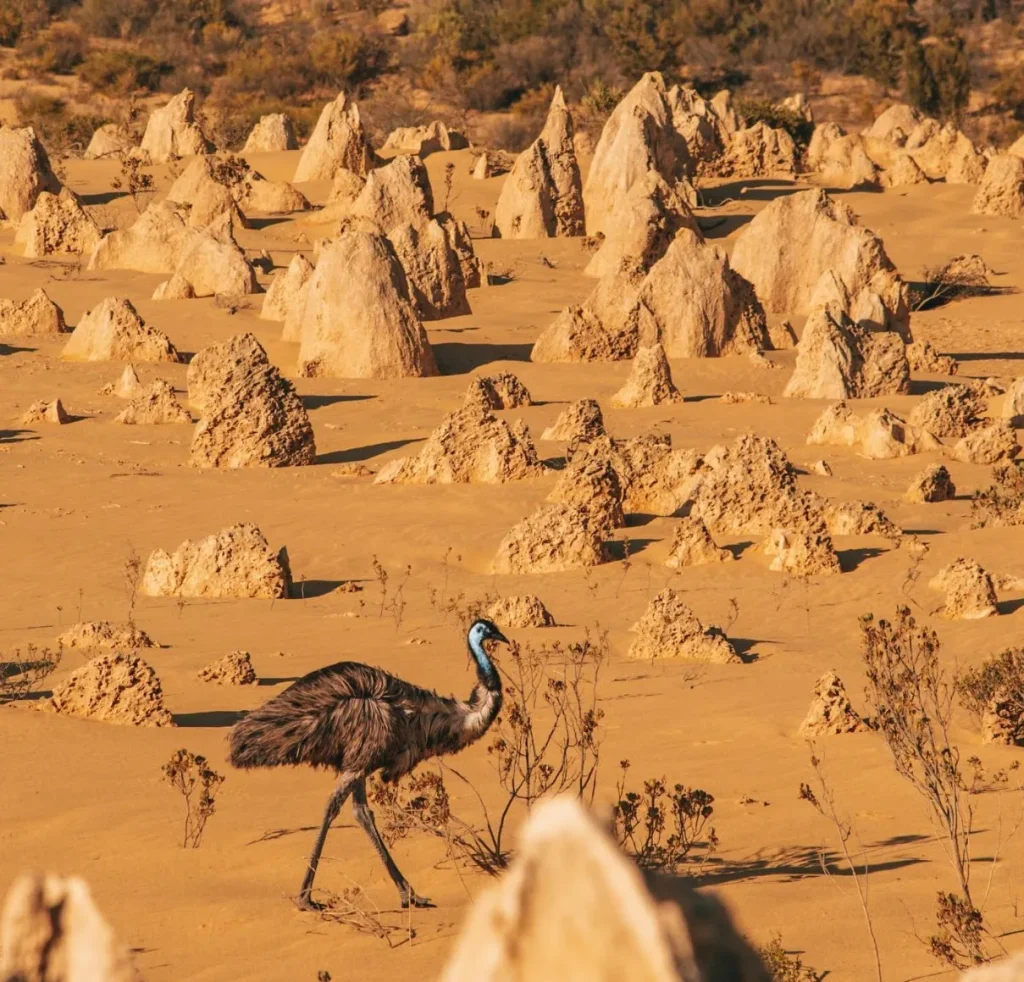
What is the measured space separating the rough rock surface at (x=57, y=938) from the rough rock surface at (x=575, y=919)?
317 mm

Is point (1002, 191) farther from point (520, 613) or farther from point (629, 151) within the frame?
point (520, 613)

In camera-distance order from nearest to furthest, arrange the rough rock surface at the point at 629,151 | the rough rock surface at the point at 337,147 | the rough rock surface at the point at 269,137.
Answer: the rough rock surface at the point at 629,151 → the rough rock surface at the point at 337,147 → the rough rock surface at the point at 269,137

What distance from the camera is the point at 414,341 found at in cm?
2109

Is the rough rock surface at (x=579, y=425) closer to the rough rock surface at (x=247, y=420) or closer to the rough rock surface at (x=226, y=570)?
the rough rock surface at (x=247, y=420)

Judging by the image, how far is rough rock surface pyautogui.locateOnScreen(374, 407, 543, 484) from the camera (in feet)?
53.5

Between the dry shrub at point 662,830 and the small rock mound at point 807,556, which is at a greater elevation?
the dry shrub at point 662,830

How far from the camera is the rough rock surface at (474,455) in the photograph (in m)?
16.3

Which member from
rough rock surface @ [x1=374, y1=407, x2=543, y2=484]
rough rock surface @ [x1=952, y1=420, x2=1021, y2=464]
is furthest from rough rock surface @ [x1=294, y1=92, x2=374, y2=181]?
rough rock surface @ [x1=374, y1=407, x2=543, y2=484]

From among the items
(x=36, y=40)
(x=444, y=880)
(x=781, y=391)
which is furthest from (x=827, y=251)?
(x=36, y=40)

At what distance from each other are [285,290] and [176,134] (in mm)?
12962

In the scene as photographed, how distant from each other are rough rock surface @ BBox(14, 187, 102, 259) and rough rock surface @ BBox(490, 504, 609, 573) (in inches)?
602

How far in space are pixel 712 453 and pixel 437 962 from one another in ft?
31.3

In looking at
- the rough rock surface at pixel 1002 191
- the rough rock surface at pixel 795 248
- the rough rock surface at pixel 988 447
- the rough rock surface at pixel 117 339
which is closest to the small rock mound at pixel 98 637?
the rough rock surface at pixel 988 447

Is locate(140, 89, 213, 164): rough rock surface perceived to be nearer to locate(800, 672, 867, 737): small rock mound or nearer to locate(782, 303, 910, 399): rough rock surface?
locate(782, 303, 910, 399): rough rock surface
